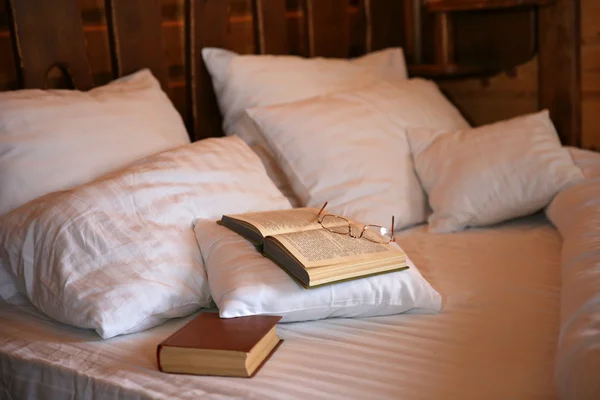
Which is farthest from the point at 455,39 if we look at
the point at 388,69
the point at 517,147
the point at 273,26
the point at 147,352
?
the point at 147,352

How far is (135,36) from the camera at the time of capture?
1.94 meters

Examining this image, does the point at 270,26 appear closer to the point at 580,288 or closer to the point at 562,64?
the point at 562,64

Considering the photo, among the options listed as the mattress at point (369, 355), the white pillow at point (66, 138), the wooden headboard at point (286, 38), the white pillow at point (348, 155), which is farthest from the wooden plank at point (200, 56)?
the mattress at point (369, 355)

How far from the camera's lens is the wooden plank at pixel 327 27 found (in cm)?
239

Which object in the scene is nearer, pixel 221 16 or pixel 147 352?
Result: pixel 147 352

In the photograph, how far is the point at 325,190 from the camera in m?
1.82

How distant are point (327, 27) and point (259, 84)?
535 millimetres

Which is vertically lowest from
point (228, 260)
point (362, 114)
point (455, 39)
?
point (228, 260)

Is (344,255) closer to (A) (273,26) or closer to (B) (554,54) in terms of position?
(A) (273,26)

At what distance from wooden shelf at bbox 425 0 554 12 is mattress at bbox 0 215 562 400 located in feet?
3.47

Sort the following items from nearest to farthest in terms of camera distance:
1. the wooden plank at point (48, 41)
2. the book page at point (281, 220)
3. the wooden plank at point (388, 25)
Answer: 1. the book page at point (281, 220)
2. the wooden plank at point (48, 41)
3. the wooden plank at point (388, 25)

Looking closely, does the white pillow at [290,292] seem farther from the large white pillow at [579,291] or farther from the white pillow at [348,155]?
the white pillow at [348,155]

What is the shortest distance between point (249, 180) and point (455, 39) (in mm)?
1316

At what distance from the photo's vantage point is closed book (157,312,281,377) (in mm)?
1077
